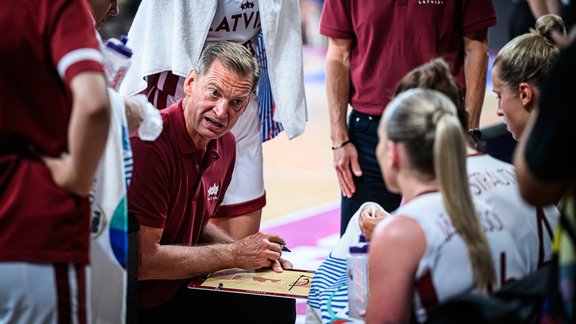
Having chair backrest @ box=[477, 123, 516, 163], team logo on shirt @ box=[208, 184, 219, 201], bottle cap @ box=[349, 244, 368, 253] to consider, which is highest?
bottle cap @ box=[349, 244, 368, 253]

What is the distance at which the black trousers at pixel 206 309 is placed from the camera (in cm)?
348

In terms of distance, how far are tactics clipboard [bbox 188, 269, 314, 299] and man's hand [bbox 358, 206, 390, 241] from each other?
310 mm

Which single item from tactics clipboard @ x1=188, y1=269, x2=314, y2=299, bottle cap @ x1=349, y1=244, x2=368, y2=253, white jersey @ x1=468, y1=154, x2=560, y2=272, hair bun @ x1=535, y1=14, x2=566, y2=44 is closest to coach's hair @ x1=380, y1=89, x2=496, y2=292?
white jersey @ x1=468, y1=154, x2=560, y2=272

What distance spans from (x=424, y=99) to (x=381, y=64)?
1779 mm

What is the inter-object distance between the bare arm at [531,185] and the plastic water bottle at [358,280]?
71 cm

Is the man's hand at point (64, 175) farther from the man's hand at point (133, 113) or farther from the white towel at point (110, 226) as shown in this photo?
the man's hand at point (133, 113)

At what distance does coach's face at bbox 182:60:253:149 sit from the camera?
3.50 m

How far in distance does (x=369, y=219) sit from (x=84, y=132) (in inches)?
40.5

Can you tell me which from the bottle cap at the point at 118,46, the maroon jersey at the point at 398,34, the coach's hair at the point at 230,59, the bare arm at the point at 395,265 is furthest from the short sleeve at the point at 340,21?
the bare arm at the point at 395,265

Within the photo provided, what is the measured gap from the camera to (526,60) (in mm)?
3158

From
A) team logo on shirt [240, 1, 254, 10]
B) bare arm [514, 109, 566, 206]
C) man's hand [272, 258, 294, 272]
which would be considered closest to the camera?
bare arm [514, 109, 566, 206]

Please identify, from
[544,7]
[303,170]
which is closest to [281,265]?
[544,7]

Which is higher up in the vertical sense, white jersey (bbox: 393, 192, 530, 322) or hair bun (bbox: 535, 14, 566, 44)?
hair bun (bbox: 535, 14, 566, 44)

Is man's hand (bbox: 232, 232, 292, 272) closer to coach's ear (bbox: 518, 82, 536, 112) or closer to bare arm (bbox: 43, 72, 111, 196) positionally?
coach's ear (bbox: 518, 82, 536, 112)
